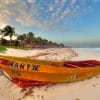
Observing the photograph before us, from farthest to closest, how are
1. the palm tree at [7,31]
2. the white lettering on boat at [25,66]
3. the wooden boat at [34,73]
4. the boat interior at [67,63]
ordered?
the palm tree at [7,31]
the boat interior at [67,63]
the white lettering on boat at [25,66]
the wooden boat at [34,73]

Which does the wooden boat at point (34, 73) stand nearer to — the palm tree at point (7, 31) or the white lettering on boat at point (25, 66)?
the white lettering on boat at point (25, 66)

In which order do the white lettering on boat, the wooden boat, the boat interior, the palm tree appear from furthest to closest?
the palm tree
the boat interior
the white lettering on boat
the wooden boat

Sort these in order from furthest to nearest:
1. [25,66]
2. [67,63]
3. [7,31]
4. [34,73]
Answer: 1. [7,31]
2. [67,63]
3. [25,66]
4. [34,73]

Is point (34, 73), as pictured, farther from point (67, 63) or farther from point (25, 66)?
point (67, 63)

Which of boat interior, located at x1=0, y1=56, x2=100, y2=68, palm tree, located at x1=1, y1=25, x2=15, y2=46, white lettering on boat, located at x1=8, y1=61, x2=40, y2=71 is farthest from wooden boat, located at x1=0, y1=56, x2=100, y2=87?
palm tree, located at x1=1, y1=25, x2=15, y2=46

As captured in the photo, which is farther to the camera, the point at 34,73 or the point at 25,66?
the point at 25,66

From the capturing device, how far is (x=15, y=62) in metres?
8.08

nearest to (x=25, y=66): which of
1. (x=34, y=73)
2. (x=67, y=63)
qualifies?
(x=34, y=73)

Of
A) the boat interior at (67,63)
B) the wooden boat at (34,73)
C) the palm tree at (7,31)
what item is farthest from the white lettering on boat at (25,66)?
the palm tree at (7,31)

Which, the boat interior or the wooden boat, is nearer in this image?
the wooden boat

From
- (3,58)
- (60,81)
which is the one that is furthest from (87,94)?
(3,58)

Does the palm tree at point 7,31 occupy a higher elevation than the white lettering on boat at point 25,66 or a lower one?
higher

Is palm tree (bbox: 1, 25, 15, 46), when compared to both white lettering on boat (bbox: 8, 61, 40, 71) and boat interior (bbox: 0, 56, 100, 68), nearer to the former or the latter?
boat interior (bbox: 0, 56, 100, 68)

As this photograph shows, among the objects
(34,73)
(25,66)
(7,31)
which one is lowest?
(34,73)
